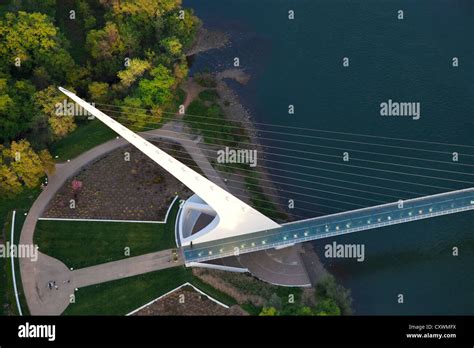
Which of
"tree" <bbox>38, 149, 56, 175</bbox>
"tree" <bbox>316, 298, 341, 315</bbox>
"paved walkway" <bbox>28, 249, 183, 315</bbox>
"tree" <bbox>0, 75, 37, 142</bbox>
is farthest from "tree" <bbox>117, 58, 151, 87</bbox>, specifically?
"tree" <bbox>316, 298, 341, 315</bbox>

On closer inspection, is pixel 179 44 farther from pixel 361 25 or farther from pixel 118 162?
A: pixel 361 25

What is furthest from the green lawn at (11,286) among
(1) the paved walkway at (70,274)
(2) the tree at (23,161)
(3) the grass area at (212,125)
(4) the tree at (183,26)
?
(4) the tree at (183,26)

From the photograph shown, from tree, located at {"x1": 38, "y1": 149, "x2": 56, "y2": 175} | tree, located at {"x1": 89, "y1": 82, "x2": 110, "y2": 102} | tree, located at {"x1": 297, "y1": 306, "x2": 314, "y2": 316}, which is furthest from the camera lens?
tree, located at {"x1": 89, "y1": 82, "x2": 110, "y2": 102}

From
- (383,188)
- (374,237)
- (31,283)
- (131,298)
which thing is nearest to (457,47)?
(383,188)

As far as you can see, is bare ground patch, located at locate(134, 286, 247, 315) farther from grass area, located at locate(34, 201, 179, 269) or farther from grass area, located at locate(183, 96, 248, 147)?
grass area, located at locate(183, 96, 248, 147)

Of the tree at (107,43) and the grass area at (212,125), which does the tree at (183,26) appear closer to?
the tree at (107,43)
